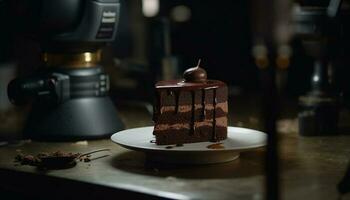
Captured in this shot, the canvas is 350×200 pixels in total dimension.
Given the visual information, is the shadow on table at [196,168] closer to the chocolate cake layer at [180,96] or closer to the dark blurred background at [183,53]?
the chocolate cake layer at [180,96]

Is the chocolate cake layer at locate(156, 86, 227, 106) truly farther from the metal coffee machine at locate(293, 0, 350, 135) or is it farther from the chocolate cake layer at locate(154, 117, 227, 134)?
the metal coffee machine at locate(293, 0, 350, 135)

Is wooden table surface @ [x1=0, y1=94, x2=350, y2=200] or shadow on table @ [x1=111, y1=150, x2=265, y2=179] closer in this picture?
wooden table surface @ [x1=0, y1=94, x2=350, y2=200]

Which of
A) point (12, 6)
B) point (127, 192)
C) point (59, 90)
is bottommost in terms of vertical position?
point (127, 192)

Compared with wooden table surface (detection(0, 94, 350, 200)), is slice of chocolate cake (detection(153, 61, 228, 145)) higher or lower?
higher

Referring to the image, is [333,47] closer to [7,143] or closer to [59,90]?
[59,90]

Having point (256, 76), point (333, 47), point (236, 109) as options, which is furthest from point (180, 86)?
point (256, 76)

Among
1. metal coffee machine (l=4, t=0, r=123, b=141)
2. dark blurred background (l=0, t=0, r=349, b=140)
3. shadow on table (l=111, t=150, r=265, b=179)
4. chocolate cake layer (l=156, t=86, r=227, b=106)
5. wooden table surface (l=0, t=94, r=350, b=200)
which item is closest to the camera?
wooden table surface (l=0, t=94, r=350, b=200)

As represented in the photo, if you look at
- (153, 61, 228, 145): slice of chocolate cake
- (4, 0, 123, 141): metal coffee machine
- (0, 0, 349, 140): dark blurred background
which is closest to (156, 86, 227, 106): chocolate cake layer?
(153, 61, 228, 145): slice of chocolate cake
